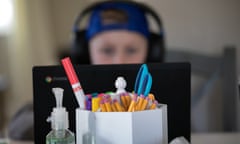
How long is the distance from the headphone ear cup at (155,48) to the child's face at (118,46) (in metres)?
0.03

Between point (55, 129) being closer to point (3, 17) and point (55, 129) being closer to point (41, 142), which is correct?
point (41, 142)

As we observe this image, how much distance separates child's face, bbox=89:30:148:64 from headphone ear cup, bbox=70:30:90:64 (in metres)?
0.02

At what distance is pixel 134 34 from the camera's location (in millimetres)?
1749

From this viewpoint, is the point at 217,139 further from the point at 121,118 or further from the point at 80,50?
the point at 80,50

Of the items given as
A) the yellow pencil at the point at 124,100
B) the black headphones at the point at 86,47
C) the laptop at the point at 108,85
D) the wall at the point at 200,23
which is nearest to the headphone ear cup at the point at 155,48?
the black headphones at the point at 86,47

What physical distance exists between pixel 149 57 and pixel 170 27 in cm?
70

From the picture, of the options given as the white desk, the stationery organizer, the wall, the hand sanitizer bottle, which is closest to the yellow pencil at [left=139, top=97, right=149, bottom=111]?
the stationery organizer

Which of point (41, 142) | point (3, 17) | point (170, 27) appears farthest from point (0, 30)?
point (41, 142)

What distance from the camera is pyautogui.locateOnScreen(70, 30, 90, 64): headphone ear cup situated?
172cm

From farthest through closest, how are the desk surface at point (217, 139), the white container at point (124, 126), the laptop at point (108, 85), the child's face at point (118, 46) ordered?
the child's face at point (118, 46)
the desk surface at point (217, 139)
the laptop at point (108, 85)
the white container at point (124, 126)

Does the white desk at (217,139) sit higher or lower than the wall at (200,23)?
lower

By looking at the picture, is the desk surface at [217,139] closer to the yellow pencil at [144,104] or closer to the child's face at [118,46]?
the yellow pencil at [144,104]

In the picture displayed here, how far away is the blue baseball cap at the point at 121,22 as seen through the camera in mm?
1717

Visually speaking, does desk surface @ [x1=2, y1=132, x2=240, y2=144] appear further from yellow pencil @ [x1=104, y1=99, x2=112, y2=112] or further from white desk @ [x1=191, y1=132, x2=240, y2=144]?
yellow pencil @ [x1=104, y1=99, x2=112, y2=112]
